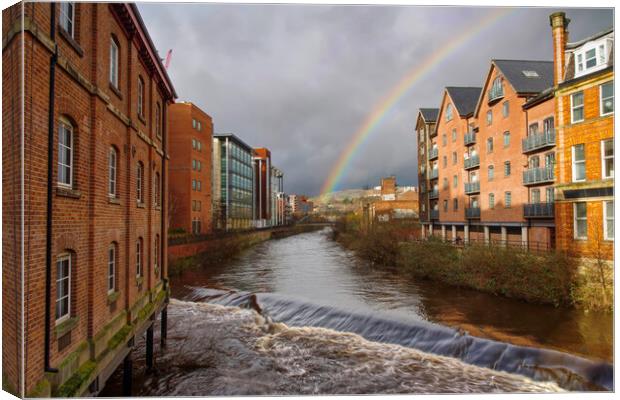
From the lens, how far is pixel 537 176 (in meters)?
22.0

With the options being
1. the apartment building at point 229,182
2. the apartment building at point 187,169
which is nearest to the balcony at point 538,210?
the apartment building at point 187,169

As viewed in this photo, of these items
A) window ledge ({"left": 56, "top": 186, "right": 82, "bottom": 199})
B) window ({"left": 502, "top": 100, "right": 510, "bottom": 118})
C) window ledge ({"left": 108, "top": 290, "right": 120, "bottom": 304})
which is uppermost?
window ({"left": 502, "top": 100, "right": 510, "bottom": 118})

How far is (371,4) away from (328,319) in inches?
485

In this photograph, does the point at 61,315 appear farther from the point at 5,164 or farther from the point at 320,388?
the point at 320,388

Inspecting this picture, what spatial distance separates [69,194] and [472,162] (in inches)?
1106

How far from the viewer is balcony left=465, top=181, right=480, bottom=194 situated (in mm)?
28234

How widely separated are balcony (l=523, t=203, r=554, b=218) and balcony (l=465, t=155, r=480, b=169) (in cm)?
651

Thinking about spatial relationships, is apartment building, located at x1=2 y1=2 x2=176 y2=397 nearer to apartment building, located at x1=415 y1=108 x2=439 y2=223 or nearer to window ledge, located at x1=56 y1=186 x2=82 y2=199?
window ledge, located at x1=56 y1=186 x2=82 y2=199

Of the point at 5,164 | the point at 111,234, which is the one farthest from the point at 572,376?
the point at 5,164

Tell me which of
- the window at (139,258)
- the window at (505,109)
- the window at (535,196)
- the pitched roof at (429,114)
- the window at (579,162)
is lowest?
the window at (139,258)

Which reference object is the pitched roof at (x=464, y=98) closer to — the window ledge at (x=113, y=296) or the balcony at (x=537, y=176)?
the balcony at (x=537, y=176)

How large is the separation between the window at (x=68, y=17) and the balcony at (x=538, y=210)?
2218cm

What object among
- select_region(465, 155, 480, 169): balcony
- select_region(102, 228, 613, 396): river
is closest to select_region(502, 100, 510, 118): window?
select_region(465, 155, 480, 169): balcony

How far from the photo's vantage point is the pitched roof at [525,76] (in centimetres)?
2311
